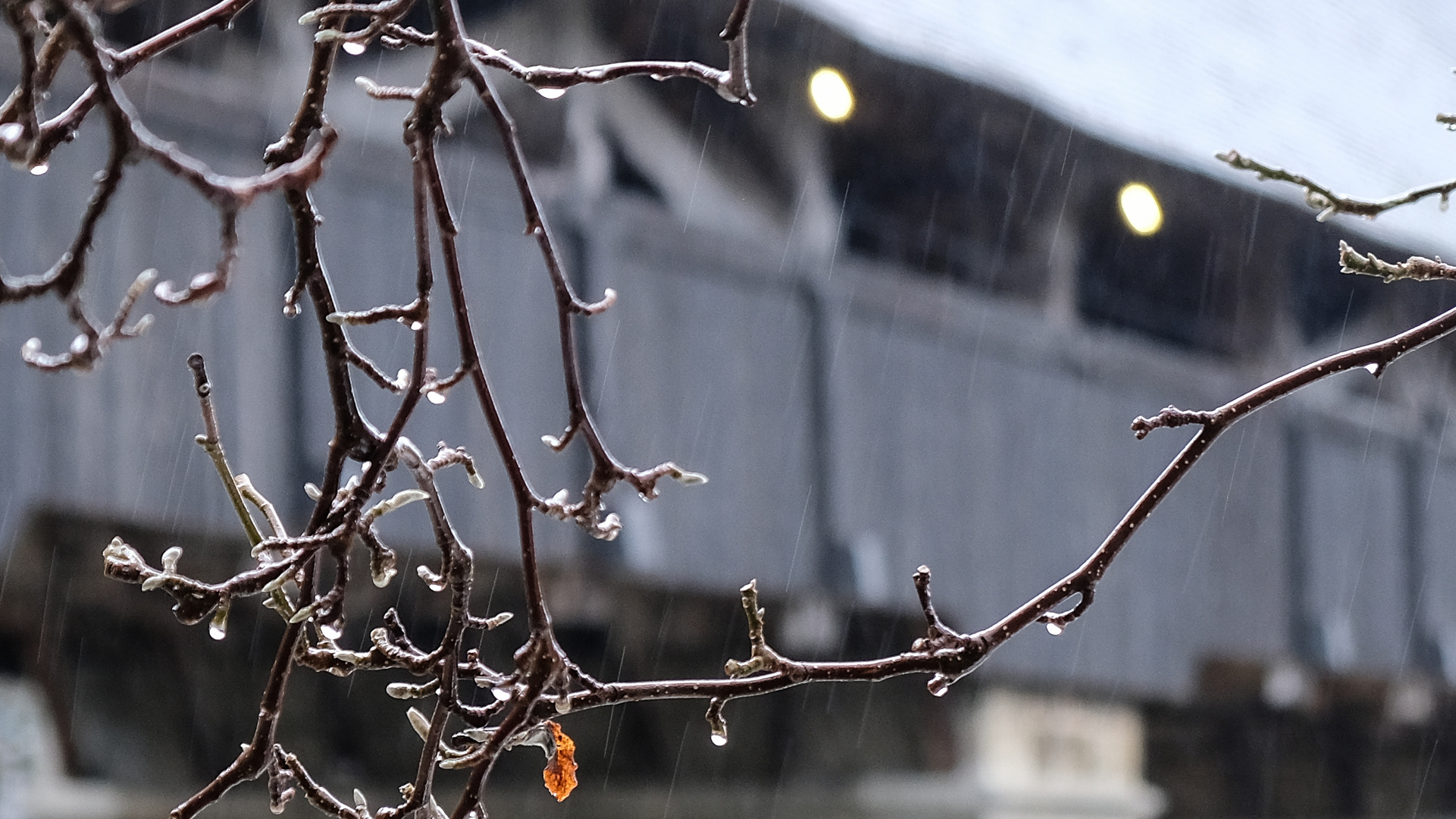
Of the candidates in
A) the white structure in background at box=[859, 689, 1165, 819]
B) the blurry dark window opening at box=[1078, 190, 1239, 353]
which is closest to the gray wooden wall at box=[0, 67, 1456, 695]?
the blurry dark window opening at box=[1078, 190, 1239, 353]

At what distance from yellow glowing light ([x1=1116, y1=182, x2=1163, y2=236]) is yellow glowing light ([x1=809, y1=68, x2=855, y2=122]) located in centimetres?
124

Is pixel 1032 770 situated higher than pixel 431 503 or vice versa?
pixel 431 503

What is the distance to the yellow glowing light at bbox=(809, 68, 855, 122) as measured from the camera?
446cm

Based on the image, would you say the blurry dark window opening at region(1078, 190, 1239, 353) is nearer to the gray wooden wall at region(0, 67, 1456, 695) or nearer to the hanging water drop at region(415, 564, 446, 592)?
the gray wooden wall at region(0, 67, 1456, 695)

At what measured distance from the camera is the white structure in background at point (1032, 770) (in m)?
5.77

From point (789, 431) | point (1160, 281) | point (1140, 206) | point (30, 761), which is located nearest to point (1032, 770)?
point (789, 431)

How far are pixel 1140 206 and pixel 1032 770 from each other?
2143mm

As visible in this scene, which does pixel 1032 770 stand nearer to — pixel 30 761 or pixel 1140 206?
pixel 1140 206

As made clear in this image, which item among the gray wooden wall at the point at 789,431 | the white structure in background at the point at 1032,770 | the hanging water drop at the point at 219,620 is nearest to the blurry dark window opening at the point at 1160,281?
the gray wooden wall at the point at 789,431

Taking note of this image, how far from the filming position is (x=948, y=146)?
5.47 meters

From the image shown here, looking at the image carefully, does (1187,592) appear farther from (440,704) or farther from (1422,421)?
(440,704)

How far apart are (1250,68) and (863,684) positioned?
137 inches

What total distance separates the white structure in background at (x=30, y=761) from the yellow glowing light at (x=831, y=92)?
2.54 metres

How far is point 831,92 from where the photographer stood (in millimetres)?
4520
